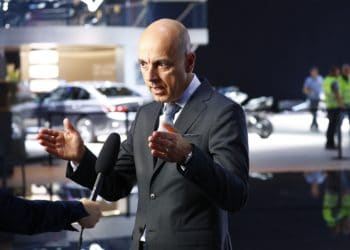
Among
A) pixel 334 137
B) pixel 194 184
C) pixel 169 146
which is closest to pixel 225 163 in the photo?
pixel 194 184

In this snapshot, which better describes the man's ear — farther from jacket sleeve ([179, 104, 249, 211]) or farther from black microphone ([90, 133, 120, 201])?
black microphone ([90, 133, 120, 201])

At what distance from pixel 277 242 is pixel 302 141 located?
1033cm

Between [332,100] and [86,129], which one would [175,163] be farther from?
[332,100]

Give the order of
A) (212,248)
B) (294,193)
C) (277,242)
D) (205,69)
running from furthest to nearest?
1. (205,69)
2. (294,193)
3. (277,242)
4. (212,248)

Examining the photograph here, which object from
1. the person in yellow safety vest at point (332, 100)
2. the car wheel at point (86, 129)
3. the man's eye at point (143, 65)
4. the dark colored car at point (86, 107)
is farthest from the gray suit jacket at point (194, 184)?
the person in yellow safety vest at point (332, 100)

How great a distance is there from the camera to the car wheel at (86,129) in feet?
46.1

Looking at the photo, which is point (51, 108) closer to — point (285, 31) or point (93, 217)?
point (93, 217)

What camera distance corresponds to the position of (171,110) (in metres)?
2.76

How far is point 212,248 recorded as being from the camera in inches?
105

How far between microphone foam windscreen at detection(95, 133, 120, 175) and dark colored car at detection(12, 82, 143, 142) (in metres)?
11.8

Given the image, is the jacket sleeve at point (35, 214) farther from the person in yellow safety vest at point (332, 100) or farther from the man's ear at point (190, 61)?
the person in yellow safety vest at point (332, 100)

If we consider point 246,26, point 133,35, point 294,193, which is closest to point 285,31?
point 246,26

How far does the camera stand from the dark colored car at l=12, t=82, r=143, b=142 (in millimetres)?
14664

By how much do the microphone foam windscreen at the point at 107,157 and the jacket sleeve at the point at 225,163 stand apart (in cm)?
23
